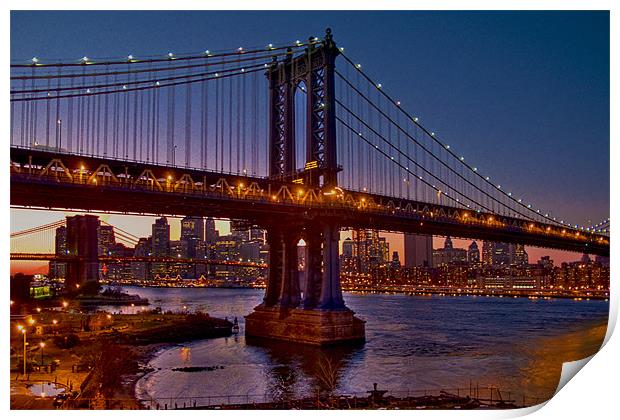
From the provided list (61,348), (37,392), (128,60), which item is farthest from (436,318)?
(37,392)

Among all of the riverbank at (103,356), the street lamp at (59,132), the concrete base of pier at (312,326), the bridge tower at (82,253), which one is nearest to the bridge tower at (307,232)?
the concrete base of pier at (312,326)

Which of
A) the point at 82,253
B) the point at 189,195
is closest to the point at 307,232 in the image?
the point at 189,195

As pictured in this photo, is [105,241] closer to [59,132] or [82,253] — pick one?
[82,253]

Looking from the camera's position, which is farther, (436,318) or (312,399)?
(436,318)

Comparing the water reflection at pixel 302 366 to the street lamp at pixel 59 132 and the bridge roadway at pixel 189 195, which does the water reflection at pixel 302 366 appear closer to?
the bridge roadway at pixel 189 195

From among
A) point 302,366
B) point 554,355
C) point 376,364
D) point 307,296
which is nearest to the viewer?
point 302,366
